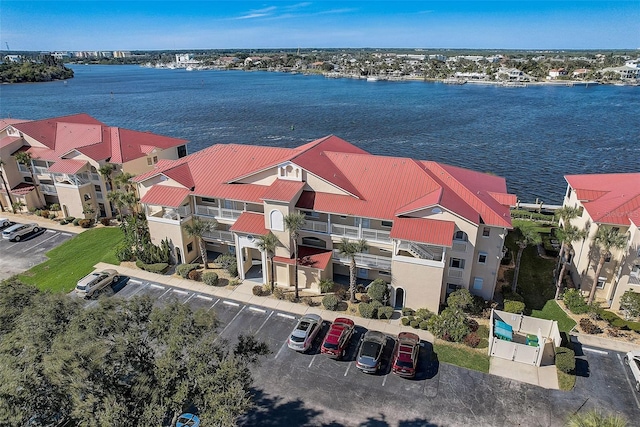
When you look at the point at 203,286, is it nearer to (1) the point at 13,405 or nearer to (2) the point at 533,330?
(1) the point at 13,405

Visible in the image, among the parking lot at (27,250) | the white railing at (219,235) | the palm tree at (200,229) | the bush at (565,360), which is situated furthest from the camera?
the parking lot at (27,250)

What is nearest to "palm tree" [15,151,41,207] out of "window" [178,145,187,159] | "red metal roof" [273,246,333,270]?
"window" [178,145,187,159]

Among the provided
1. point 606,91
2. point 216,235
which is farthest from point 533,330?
point 606,91

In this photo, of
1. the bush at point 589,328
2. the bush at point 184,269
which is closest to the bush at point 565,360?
the bush at point 589,328

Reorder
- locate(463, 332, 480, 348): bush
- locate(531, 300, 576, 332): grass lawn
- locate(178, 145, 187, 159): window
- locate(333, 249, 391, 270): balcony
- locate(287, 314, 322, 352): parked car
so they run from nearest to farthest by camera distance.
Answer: locate(287, 314, 322, 352): parked car
locate(463, 332, 480, 348): bush
locate(531, 300, 576, 332): grass lawn
locate(333, 249, 391, 270): balcony
locate(178, 145, 187, 159): window

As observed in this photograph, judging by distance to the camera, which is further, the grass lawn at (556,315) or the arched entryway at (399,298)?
the arched entryway at (399,298)

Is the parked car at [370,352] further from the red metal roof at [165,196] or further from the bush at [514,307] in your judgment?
the red metal roof at [165,196]

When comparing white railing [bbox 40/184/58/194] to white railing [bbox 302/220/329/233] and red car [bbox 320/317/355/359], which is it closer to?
white railing [bbox 302/220/329/233]
